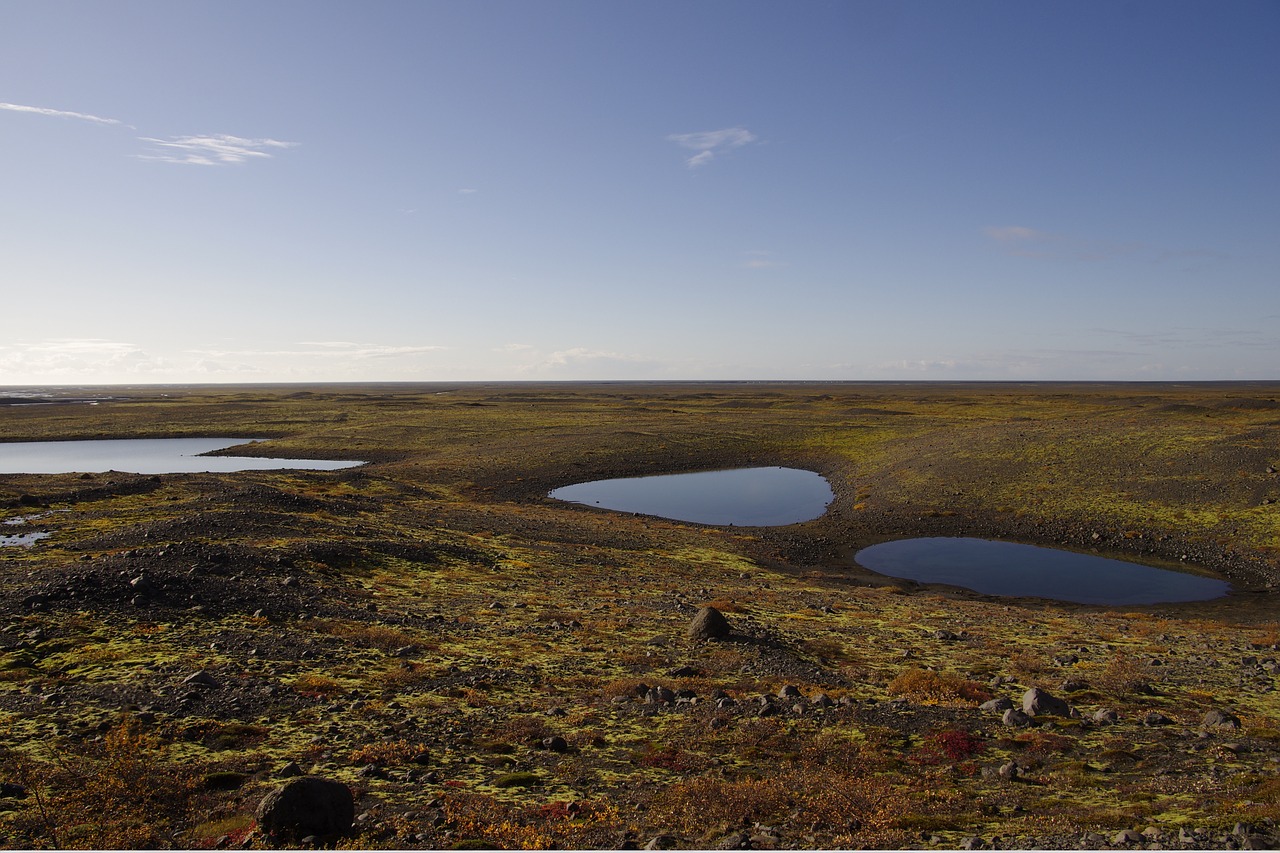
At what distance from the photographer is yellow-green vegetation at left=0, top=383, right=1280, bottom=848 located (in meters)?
11.1

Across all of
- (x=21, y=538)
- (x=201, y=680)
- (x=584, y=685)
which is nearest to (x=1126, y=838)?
(x=584, y=685)

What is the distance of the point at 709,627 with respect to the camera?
22016mm

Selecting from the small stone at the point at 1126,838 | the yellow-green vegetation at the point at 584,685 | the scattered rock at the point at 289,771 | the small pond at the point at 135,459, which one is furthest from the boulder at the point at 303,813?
the small pond at the point at 135,459

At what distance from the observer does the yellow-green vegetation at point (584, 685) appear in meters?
11.1

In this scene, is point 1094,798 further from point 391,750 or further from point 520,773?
point 391,750

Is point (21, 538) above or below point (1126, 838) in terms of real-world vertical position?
below

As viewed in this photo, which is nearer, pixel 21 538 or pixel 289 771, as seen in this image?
pixel 289 771

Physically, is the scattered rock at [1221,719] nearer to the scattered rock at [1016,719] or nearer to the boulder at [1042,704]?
the boulder at [1042,704]

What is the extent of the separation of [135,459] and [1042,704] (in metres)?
105

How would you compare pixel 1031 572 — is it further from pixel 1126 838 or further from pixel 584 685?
pixel 1126 838

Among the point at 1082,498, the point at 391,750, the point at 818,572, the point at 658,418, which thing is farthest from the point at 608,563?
the point at 658,418

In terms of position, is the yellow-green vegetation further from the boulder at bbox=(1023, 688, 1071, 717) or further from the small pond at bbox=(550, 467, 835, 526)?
the small pond at bbox=(550, 467, 835, 526)

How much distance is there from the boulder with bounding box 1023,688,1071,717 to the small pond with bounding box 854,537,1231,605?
67.8 ft

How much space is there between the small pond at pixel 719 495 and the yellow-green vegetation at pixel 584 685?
1235cm
